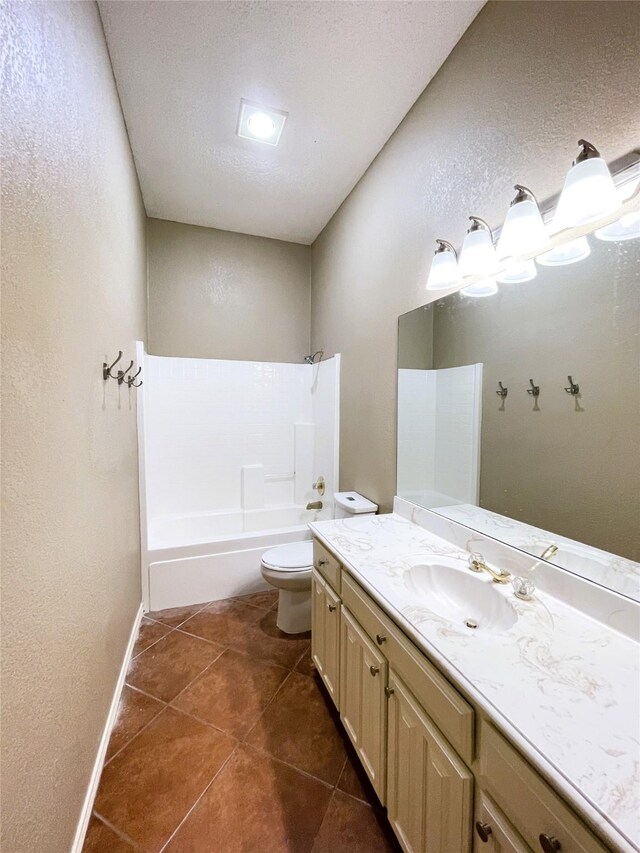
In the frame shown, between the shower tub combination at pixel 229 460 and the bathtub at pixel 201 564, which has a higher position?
the shower tub combination at pixel 229 460

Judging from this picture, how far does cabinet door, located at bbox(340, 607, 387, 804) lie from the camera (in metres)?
1.05

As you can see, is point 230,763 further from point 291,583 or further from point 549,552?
point 549,552

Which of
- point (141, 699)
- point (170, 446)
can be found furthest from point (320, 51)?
point (141, 699)

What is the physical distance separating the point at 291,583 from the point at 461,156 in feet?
7.38

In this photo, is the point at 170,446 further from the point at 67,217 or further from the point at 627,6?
the point at 627,6

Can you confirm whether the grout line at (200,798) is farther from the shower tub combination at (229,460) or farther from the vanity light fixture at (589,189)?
the vanity light fixture at (589,189)

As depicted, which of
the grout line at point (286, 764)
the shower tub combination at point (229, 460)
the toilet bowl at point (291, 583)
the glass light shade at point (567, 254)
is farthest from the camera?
the shower tub combination at point (229, 460)

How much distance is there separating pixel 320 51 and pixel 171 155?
43.1 inches

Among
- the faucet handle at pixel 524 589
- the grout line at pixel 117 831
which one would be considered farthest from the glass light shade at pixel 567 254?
the grout line at pixel 117 831

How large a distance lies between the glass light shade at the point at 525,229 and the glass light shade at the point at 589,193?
0.35 ft

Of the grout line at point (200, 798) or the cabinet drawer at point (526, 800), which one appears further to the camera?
the grout line at point (200, 798)

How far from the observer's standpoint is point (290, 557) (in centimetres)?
209

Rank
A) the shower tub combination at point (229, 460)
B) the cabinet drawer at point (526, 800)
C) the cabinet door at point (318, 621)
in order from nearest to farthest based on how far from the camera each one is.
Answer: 1. the cabinet drawer at point (526, 800)
2. the cabinet door at point (318, 621)
3. the shower tub combination at point (229, 460)

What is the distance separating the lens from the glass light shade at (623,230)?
88 cm
